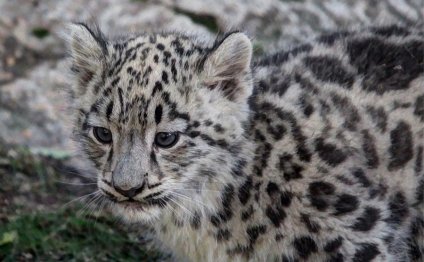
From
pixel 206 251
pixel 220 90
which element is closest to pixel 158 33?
pixel 220 90

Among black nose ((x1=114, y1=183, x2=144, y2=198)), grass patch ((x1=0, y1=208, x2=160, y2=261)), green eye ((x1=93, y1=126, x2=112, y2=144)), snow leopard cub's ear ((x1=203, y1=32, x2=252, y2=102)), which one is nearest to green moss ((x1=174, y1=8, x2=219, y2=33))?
grass patch ((x1=0, y1=208, x2=160, y2=261))

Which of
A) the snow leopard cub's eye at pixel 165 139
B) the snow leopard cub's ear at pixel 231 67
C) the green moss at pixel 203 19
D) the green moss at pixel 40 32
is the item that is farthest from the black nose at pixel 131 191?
the green moss at pixel 40 32

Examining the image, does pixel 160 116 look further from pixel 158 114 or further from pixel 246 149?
pixel 246 149

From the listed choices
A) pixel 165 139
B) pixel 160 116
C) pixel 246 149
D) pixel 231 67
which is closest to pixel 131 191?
pixel 165 139

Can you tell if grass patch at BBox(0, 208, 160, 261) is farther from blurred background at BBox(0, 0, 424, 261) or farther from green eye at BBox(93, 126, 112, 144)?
green eye at BBox(93, 126, 112, 144)

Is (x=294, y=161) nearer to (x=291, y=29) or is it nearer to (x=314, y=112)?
(x=314, y=112)
